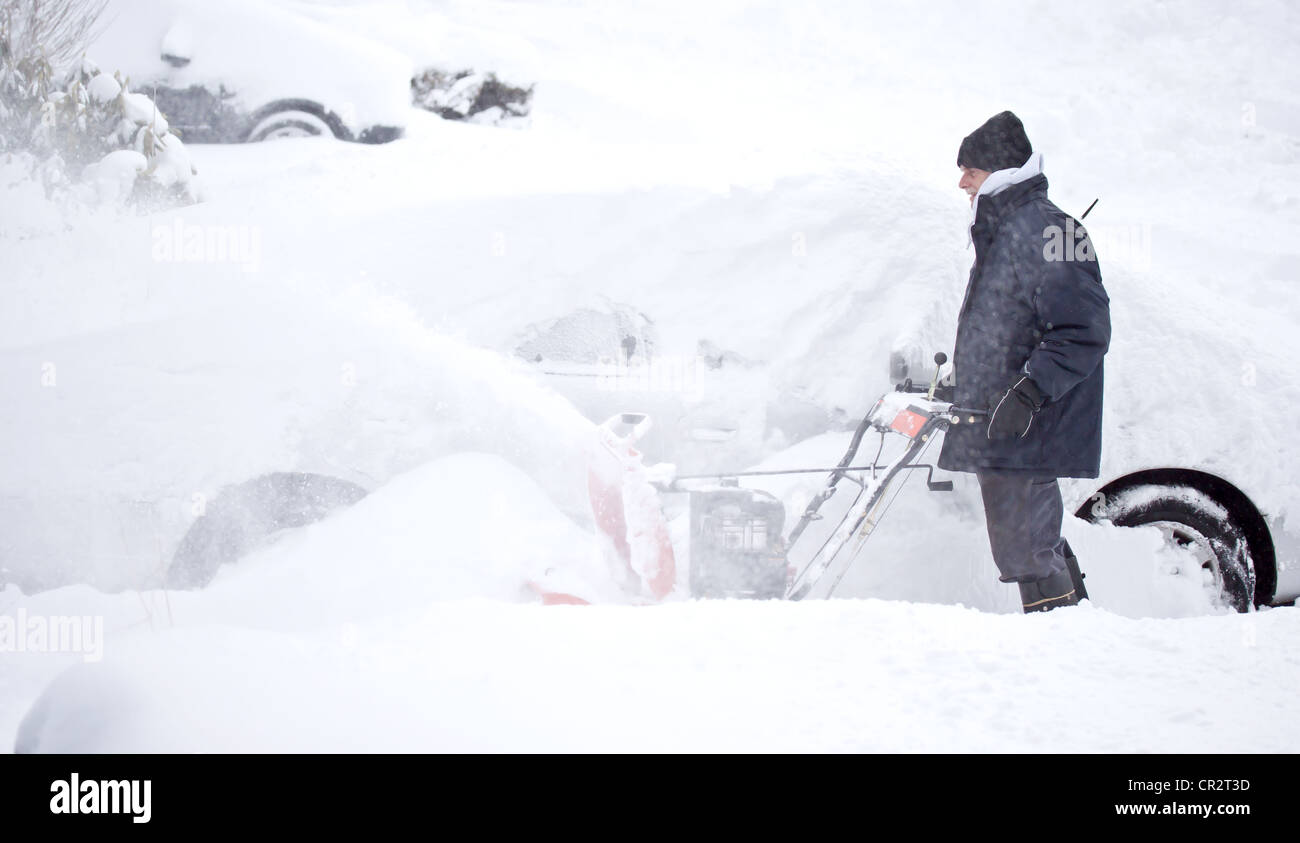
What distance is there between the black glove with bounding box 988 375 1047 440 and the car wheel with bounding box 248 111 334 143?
7.04 metres

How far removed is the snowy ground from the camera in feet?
4.63

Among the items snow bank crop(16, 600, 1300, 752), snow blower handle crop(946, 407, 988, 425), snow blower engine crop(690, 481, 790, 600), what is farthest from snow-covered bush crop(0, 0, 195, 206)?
snow blower handle crop(946, 407, 988, 425)

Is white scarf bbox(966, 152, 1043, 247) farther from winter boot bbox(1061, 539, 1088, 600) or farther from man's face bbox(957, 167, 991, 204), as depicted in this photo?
winter boot bbox(1061, 539, 1088, 600)

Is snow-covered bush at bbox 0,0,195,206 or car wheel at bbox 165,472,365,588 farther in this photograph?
snow-covered bush at bbox 0,0,195,206

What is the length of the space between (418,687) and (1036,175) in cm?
231

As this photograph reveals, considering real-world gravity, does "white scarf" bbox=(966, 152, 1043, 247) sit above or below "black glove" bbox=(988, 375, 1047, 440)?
above

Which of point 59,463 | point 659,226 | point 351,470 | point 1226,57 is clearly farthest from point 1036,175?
point 1226,57

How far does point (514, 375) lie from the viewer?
3.10 meters

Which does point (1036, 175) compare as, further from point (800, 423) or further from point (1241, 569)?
point (1241, 569)

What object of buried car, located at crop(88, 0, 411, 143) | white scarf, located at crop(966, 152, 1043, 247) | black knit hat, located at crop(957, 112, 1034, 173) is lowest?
white scarf, located at crop(966, 152, 1043, 247)

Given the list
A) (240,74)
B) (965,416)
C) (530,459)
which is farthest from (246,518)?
(240,74)

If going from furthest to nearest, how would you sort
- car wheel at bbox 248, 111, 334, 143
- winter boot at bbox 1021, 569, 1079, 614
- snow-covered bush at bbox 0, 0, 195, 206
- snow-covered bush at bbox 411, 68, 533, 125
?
snow-covered bush at bbox 411, 68, 533, 125
car wheel at bbox 248, 111, 334, 143
snow-covered bush at bbox 0, 0, 195, 206
winter boot at bbox 1021, 569, 1079, 614

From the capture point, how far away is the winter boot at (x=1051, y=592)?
265 centimetres

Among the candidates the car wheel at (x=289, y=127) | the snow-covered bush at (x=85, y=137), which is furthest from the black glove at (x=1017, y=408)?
the car wheel at (x=289, y=127)
